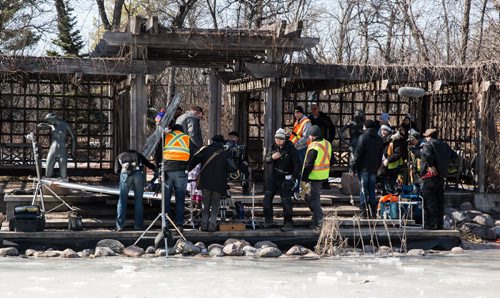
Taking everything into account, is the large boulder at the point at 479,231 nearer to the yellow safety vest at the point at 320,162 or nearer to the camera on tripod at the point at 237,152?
the yellow safety vest at the point at 320,162

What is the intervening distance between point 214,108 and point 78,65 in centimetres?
452

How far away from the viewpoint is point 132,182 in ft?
45.3

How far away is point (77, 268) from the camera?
1163cm

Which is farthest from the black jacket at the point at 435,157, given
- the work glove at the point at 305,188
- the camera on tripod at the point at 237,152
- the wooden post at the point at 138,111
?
the wooden post at the point at 138,111

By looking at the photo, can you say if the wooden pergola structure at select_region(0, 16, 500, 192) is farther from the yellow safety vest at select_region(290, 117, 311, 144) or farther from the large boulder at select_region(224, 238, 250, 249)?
the large boulder at select_region(224, 238, 250, 249)

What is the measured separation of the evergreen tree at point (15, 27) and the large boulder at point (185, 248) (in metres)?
18.0

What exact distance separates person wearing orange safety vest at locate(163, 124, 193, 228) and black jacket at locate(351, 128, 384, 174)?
292 centimetres

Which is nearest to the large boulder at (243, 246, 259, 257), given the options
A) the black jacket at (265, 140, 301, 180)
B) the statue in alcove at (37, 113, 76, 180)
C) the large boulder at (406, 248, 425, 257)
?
the black jacket at (265, 140, 301, 180)

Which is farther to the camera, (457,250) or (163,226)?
(457,250)

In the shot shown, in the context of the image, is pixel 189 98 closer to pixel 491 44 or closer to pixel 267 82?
pixel 491 44

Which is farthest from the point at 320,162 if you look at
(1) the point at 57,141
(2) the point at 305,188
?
(1) the point at 57,141

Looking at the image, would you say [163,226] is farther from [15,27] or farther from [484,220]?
[15,27]

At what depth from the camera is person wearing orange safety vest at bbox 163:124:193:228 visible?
1358 cm

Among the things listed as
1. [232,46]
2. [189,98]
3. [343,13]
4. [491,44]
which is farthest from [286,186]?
[189,98]
